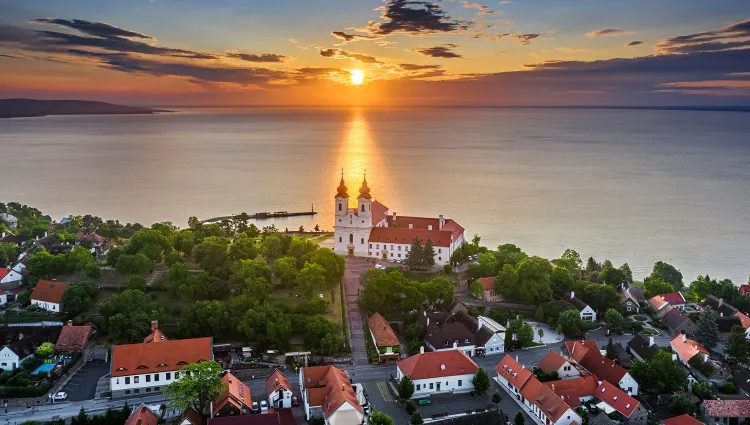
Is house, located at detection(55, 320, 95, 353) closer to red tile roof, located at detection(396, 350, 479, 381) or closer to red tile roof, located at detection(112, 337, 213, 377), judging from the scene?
red tile roof, located at detection(112, 337, 213, 377)

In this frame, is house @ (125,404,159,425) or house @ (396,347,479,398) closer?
house @ (125,404,159,425)

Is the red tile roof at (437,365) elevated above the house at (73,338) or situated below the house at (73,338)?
above

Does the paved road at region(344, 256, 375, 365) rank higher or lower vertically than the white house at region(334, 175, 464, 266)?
lower

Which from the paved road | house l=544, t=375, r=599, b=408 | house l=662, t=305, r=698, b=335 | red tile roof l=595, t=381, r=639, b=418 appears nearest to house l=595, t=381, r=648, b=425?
red tile roof l=595, t=381, r=639, b=418

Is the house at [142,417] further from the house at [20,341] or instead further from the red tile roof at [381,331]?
the red tile roof at [381,331]

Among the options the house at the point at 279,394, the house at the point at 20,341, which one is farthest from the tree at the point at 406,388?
the house at the point at 20,341

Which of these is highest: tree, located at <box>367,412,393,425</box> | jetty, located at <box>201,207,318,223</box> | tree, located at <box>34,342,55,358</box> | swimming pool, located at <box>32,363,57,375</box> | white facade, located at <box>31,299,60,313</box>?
tree, located at <box>367,412,393,425</box>

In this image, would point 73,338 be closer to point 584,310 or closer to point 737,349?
point 584,310
